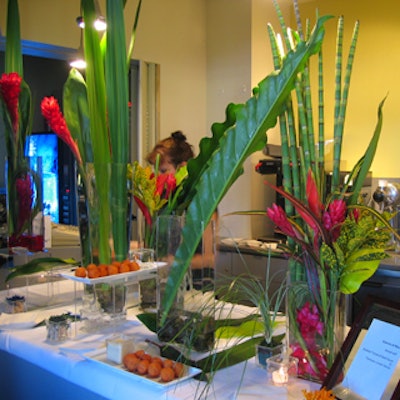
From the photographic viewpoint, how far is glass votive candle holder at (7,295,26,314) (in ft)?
5.05

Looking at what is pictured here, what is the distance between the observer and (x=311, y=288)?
1000 mm

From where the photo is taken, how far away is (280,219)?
102cm

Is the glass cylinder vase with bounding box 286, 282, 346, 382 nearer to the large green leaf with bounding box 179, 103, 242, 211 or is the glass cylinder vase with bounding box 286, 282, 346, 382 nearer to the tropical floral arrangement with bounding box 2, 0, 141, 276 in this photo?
the large green leaf with bounding box 179, 103, 242, 211

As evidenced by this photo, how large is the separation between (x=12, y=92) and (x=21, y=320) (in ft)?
2.25

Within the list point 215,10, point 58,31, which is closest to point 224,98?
point 215,10

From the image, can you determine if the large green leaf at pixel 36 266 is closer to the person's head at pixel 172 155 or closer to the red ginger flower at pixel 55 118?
the red ginger flower at pixel 55 118

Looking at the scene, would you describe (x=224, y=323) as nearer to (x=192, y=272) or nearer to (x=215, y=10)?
(x=192, y=272)

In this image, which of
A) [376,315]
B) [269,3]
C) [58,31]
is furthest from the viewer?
[269,3]

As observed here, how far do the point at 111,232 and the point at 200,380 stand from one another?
530 mm

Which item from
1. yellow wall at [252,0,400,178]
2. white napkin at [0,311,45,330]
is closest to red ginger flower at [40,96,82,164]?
white napkin at [0,311,45,330]

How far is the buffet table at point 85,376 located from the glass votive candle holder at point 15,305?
5 centimetres

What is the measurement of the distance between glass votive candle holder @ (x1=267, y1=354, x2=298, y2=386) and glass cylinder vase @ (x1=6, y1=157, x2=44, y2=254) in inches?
35.8

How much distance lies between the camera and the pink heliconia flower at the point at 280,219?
3.31 feet

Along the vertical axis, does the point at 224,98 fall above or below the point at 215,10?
below
